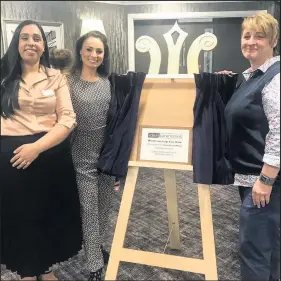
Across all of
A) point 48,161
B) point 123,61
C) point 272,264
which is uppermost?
point 123,61

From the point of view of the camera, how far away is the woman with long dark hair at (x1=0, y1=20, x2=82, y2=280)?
1.23m

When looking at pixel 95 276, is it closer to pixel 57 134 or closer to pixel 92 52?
pixel 57 134

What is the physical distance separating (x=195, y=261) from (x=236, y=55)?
33.9 inches

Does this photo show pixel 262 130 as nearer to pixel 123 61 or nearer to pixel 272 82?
pixel 272 82

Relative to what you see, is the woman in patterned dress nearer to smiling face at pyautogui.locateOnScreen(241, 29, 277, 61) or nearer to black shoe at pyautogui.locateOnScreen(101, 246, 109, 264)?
black shoe at pyautogui.locateOnScreen(101, 246, 109, 264)

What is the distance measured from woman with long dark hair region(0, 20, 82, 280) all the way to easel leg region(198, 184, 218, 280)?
59cm

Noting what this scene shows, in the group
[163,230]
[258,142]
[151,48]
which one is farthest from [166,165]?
[163,230]

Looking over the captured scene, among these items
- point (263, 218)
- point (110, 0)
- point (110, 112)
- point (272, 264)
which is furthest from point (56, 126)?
point (272, 264)

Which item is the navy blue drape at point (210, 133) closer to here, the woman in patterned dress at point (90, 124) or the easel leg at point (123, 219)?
the easel leg at point (123, 219)

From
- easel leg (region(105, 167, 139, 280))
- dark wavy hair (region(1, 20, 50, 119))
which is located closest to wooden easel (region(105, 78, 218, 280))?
easel leg (region(105, 167, 139, 280))

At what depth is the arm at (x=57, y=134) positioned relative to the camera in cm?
128

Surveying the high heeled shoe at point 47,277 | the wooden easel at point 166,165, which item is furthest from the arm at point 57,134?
the high heeled shoe at point 47,277

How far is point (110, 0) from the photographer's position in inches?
52.1

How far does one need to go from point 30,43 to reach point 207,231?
0.98m
